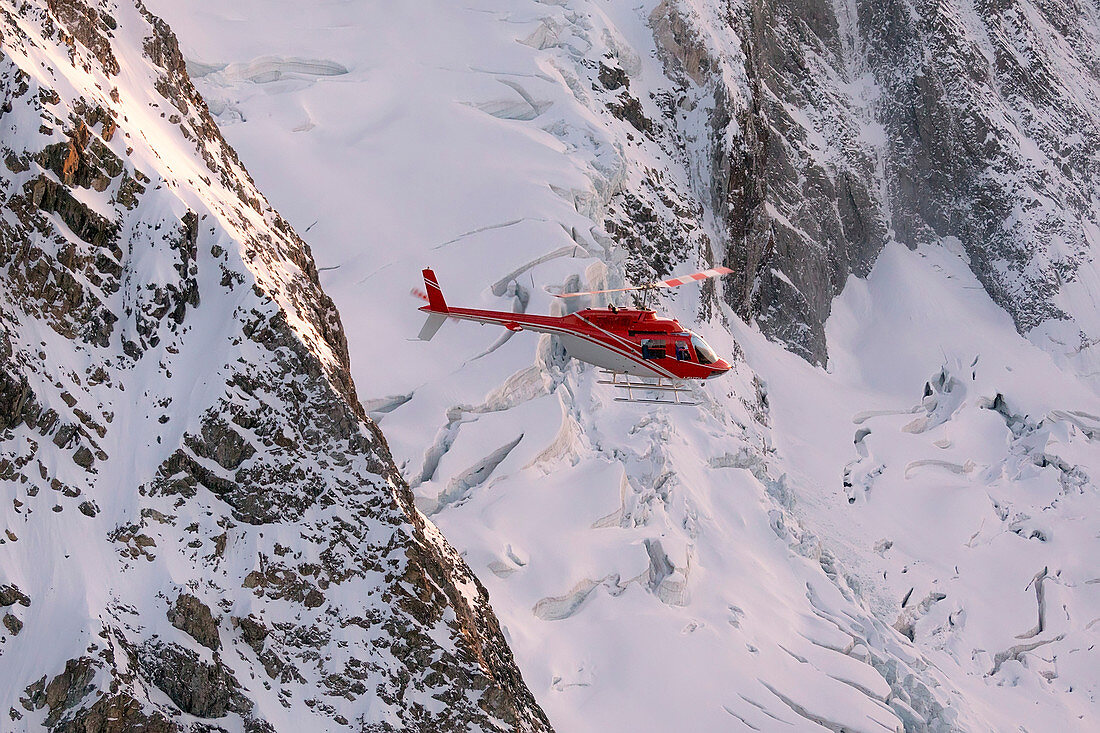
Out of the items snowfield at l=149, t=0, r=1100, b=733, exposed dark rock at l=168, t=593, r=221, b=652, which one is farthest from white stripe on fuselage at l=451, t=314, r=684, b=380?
exposed dark rock at l=168, t=593, r=221, b=652

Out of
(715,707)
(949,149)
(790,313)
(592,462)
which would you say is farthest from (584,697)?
(949,149)

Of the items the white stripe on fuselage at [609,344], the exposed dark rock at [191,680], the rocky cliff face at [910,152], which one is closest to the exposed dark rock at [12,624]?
the exposed dark rock at [191,680]

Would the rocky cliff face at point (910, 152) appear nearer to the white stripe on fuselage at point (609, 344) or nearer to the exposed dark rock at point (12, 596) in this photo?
the white stripe on fuselage at point (609, 344)

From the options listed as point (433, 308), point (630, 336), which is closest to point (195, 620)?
point (433, 308)

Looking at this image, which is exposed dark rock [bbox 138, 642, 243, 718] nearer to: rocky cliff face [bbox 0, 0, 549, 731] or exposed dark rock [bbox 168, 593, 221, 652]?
rocky cliff face [bbox 0, 0, 549, 731]

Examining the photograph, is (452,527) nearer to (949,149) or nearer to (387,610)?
(387,610)

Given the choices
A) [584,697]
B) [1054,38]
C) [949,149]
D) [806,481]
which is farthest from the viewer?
[1054,38]

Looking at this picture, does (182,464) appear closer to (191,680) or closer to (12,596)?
(12,596)
